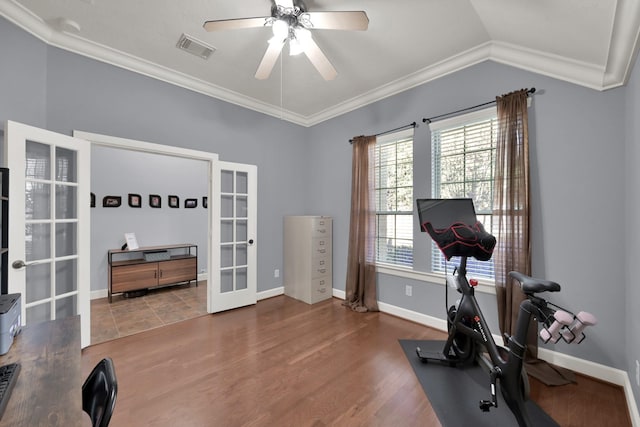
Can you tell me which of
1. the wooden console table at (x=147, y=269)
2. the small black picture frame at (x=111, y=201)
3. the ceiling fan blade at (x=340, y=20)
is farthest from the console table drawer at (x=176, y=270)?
the ceiling fan blade at (x=340, y=20)

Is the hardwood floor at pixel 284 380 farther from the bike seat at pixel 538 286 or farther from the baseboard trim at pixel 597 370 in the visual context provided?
the bike seat at pixel 538 286

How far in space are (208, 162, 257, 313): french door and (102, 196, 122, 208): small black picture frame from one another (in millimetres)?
2272

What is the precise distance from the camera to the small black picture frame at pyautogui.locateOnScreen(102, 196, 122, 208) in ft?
14.5

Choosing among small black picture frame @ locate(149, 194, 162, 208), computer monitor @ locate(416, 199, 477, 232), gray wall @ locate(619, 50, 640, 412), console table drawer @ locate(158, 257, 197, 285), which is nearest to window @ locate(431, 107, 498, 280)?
computer monitor @ locate(416, 199, 477, 232)

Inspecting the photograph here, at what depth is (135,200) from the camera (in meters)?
4.74

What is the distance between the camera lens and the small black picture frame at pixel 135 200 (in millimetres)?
4691

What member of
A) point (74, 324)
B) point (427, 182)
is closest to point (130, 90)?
point (74, 324)

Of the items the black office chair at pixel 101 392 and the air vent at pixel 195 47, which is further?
the air vent at pixel 195 47

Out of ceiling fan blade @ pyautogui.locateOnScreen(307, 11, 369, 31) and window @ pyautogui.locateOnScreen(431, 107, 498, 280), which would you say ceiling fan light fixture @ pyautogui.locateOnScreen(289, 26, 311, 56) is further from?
window @ pyautogui.locateOnScreen(431, 107, 498, 280)

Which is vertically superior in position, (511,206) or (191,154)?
(191,154)

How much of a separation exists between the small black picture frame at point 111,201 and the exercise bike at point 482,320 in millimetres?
4852

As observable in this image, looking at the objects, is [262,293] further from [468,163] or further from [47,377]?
[468,163]

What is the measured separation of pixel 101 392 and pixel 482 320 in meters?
2.22

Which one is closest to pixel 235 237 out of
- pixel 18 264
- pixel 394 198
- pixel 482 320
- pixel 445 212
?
pixel 18 264
